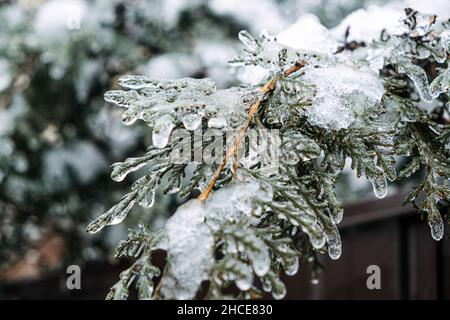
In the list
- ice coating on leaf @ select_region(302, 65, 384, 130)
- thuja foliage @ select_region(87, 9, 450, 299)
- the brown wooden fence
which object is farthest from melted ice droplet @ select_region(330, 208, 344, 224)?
the brown wooden fence

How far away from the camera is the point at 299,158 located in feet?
2.68

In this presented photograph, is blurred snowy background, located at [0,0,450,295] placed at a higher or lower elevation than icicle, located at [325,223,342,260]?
higher

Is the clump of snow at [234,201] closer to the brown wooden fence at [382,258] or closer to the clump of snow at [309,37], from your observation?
the clump of snow at [309,37]

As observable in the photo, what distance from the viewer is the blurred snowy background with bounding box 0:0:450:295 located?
9.35 ft

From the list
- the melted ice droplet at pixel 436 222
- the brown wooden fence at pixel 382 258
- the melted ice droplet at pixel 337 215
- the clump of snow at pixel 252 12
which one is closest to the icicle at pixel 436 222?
the melted ice droplet at pixel 436 222

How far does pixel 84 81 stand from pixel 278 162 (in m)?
2.41

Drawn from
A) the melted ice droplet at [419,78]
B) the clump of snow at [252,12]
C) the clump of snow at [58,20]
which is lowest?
the melted ice droplet at [419,78]

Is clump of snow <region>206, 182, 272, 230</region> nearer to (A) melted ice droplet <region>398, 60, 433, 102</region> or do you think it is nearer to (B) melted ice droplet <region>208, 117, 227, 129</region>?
(B) melted ice droplet <region>208, 117, 227, 129</region>

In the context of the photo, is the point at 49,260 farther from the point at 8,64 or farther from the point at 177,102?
the point at 177,102

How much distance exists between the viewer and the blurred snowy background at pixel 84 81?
2850mm

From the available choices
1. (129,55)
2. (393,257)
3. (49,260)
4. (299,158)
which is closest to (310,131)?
(299,158)

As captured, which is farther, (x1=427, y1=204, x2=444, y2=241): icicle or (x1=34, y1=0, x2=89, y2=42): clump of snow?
(x1=34, y1=0, x2=89, y2=42): clump of snow

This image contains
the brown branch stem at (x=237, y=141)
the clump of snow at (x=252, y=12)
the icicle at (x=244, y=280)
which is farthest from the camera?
the clump of snow at (x=252, y=12)
